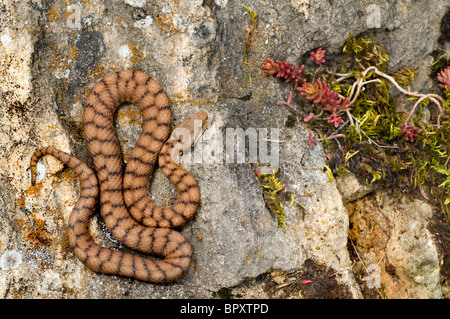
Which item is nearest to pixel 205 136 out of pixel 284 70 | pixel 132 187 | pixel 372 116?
pixel 132 187

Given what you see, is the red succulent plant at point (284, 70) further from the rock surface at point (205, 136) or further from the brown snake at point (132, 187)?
the brown snake at point (132, 187)

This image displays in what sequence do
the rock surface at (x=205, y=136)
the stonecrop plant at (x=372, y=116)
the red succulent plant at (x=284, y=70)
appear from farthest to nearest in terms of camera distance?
1. the stonecrop plant at (x=372, y=116)
2. the red succulent plant at (x=284, y=70)
3. the rock surface at (x=205, y=136)

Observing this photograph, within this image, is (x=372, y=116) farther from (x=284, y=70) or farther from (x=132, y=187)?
(x=132, y=187)

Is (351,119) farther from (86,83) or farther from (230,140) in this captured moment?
(86,83)

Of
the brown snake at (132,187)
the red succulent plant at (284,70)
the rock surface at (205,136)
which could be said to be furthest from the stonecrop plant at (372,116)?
the brown snake at (132,187)

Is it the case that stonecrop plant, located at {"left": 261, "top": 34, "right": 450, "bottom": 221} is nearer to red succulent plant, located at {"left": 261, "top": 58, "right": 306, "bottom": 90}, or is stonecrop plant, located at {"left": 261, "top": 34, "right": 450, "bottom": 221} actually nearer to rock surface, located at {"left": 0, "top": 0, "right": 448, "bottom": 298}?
red succulent plant, located at {"left": 261, "top": 58, "right": 306, "bottom": 90}
